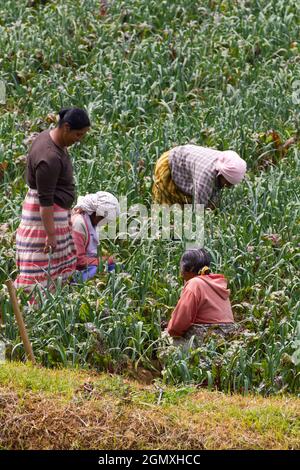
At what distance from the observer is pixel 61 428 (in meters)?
6.00

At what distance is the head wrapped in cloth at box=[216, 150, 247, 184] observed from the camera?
805 cm

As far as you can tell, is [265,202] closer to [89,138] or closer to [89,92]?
[89,138]

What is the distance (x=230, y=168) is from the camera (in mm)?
8055

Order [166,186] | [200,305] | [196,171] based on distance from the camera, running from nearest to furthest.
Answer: [200,305] < [196,171] < [166,186]

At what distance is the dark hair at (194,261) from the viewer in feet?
23.0

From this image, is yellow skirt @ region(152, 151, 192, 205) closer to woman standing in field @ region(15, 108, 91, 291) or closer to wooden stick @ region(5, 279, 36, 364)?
woman standing in field @ region(15, 108, 91, 291)

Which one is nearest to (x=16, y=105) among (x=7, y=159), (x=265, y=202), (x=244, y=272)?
(x=7, y=159)

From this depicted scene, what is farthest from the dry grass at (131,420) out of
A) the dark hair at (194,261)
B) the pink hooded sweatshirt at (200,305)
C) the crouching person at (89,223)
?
the crouching person at (89,223)

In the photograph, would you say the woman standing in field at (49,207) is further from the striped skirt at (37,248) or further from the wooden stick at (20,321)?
the wooden stick at (20,321)

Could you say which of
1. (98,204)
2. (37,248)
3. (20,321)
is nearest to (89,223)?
(98,204)

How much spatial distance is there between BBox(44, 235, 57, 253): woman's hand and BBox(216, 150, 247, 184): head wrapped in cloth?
1.28m

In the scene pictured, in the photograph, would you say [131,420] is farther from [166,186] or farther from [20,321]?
[166,186]

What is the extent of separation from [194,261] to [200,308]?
0.27 m
